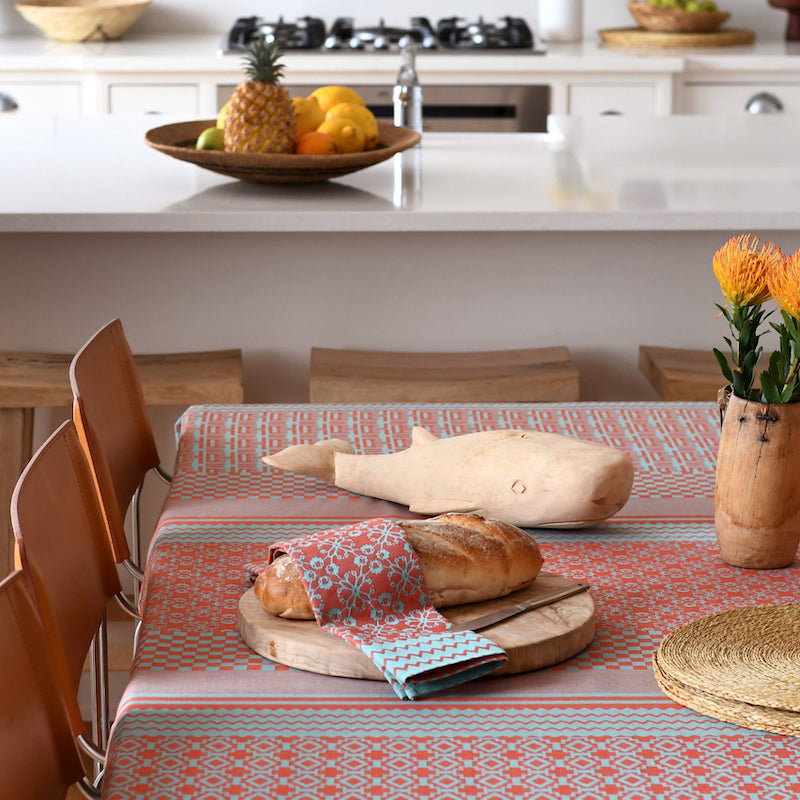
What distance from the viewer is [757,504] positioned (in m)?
1.11

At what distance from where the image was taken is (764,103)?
14.0 feet

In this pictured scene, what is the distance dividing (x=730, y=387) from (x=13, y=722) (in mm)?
687

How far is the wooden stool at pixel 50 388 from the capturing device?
209cm

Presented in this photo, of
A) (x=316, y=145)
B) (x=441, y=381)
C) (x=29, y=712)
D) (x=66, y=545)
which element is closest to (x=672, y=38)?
(x=316, y=145)

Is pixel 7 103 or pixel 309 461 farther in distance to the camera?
pixel 7 103

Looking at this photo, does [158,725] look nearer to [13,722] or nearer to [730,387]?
[13,722]

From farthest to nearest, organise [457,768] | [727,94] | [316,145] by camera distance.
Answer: [727,94] < [316,145] < [457,768]

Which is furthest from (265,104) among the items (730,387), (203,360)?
(730,387)

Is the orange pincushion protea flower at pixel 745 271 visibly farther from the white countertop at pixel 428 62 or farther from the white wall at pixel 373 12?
the white wall at pixel 373 12

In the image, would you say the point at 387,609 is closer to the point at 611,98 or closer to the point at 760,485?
the point at 760,485

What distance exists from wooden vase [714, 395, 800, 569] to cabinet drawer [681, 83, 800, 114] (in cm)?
340

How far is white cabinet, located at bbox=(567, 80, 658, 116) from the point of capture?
13.9 feet

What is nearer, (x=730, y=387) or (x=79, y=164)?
(x=730, y=387)

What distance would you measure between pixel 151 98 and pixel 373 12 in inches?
43.2
